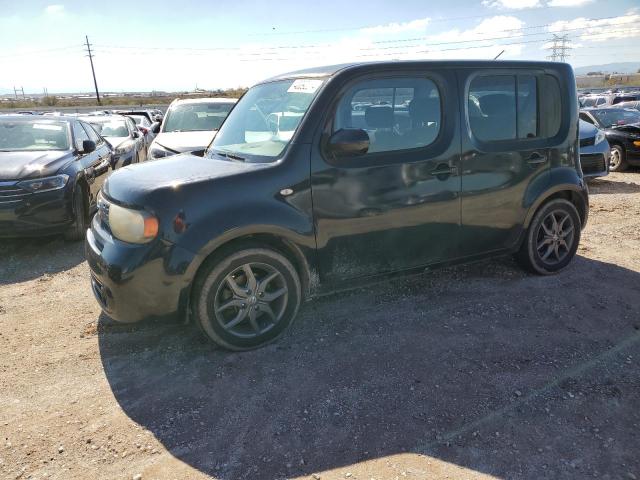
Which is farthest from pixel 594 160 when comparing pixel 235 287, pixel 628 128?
pixel 235 287

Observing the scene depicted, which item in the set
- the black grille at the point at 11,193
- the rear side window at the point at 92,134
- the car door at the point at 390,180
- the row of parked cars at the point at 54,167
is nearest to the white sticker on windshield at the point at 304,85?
the car door at the point at 390,180

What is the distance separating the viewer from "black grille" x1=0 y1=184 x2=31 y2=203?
17.8 ft

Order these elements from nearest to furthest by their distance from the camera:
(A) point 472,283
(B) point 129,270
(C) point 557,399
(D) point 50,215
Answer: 1. (C) point 557,399
2. (B) point 129,270
3. (A) point 472,283
4. (D) point 50,215

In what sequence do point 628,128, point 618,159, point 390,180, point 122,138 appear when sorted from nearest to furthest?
point 390,180 < point 122,138 < point 628,128 < point 618,159

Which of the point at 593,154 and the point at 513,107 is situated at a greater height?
the point at 513,107

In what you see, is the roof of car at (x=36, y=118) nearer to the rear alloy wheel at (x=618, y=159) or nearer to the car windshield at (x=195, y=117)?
the car windshield at (x=195, y=117)

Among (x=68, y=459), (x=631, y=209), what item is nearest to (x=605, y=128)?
(x=631, y=209)

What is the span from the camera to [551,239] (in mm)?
4633

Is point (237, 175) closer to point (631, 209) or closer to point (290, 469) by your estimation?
point (290, 469)

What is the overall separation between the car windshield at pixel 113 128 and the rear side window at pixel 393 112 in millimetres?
9073

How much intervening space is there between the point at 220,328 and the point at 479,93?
2.78 m

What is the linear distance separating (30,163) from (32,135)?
110cm

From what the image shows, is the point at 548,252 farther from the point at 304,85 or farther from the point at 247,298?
the point at 247,298

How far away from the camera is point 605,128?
11.8 meters
